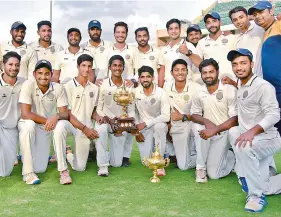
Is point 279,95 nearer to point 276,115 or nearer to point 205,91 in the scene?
point 276,115

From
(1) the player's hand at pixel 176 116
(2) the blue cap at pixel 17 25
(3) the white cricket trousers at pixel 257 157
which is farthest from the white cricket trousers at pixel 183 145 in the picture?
(2) the blue cap at pixel 17 25

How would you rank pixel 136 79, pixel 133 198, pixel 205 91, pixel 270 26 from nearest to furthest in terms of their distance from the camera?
pixel 133 198 < pixel 270 26 < pixel 205 91 < pixel 136 79

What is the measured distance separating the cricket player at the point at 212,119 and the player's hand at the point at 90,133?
136 cm

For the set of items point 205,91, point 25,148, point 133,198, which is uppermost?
point 205,91

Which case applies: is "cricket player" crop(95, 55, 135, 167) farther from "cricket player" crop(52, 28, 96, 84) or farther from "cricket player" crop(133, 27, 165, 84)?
"cricket player" crop(133, 27, 165, 84)

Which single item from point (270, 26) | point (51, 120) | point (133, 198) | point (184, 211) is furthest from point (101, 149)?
point (270, 26)

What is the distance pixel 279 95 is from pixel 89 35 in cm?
378

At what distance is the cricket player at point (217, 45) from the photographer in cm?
646

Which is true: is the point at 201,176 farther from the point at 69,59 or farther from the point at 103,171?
the point at 69,59

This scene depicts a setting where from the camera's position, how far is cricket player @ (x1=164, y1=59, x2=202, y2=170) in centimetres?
591

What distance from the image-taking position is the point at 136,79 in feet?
22.7

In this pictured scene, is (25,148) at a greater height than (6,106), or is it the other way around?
(6,106)

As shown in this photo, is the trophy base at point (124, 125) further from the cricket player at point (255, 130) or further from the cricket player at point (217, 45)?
the cricket player at point (255, 130)

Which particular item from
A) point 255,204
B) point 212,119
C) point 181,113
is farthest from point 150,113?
point 255,204
